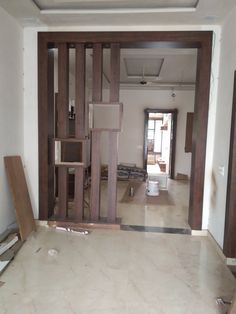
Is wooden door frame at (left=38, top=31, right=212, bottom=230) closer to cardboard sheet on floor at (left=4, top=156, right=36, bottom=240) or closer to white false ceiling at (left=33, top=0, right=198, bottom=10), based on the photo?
cardboard sheet on floor at (left=4, top=156, right=36, bottom=240)

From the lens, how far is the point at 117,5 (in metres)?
2.96

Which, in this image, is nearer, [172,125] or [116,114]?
[116,114]

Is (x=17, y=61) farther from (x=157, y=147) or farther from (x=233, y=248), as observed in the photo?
(x=157, y=147)

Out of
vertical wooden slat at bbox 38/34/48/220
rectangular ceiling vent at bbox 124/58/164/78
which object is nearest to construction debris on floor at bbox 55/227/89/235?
vertical wooden slat at bbox 38/34/48/220

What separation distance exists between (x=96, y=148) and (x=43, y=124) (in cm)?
84

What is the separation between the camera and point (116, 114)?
3584 millimetres

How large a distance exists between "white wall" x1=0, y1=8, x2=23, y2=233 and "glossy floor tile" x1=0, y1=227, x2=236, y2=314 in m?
0.64

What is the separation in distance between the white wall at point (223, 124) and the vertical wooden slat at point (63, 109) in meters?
2.09

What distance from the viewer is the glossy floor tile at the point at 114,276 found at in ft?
6.80

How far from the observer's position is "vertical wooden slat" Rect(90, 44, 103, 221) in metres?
3.55

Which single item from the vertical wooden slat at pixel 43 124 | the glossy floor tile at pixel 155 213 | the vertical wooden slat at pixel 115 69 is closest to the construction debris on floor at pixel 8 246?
the vertical wooden slat at pixel 43 124

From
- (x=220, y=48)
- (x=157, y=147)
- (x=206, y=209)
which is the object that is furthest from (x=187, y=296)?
(x=157, y=147)

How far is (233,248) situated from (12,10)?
3.76 meters

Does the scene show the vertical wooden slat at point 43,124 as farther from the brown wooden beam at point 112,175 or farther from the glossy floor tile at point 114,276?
the brown wooden beam at point 112,175
